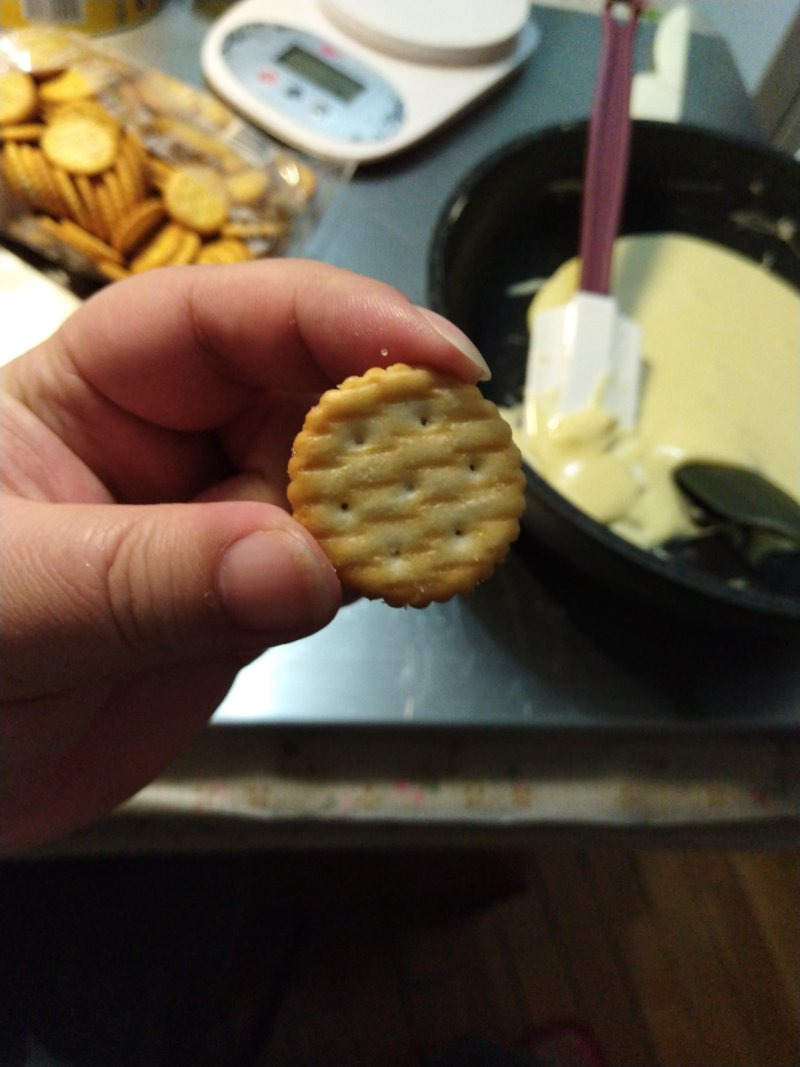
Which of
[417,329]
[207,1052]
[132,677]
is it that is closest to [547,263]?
[417,329]

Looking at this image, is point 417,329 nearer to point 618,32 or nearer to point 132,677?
point 132,677

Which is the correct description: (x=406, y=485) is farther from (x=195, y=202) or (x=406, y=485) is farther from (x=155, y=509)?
(x=195, y=202)

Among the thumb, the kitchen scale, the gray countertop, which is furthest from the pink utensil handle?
the thumb

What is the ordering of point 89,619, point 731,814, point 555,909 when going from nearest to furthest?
point 89,619 → point 731,814 → point 555,909

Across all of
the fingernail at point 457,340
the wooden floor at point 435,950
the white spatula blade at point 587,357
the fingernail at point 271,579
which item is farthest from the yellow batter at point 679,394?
the wooden floor at point 435,950

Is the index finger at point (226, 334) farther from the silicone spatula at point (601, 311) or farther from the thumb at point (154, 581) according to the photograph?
the silicone spatula at point (601, 311)
